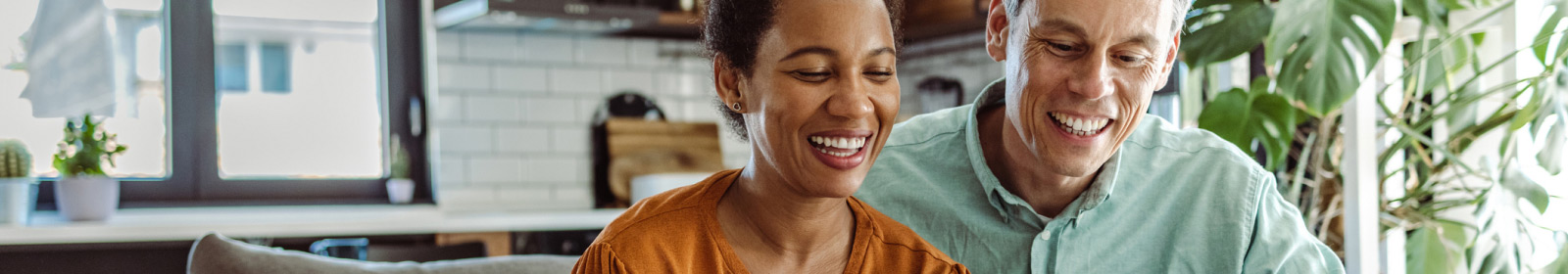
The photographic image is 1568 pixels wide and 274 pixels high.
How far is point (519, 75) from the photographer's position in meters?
4.37

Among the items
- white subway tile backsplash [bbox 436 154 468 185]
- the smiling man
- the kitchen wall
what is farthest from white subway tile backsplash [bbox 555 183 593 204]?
the smiling man

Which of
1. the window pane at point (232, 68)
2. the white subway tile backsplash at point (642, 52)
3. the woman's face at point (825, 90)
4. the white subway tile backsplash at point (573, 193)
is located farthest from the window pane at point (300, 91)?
the woman's face at point (825, 90)

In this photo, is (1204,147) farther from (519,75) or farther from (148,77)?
(148,77)

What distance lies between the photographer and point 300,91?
13.5 ft

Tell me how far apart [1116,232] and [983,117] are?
262 mm

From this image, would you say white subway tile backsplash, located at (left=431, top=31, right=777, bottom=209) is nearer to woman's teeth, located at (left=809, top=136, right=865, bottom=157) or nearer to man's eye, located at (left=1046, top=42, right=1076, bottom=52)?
man's eye, located at (left=1046, top=42, right=1076, bottom=52)

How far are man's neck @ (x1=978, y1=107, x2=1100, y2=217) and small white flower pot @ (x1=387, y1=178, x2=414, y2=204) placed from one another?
294 cm

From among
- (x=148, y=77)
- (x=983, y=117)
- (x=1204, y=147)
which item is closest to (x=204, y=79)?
(x=148, y=77)

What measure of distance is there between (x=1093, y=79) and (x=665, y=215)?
53 centimetres

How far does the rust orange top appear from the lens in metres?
1.01

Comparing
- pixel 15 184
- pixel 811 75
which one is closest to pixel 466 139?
pixel 15 184

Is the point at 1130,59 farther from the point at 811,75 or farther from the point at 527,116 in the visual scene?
the point at 527,116

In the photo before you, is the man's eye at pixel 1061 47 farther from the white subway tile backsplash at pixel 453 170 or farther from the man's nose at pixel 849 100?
the white subway tile backsplash at pixel 453 170

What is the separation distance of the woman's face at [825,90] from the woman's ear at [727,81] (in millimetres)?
44
